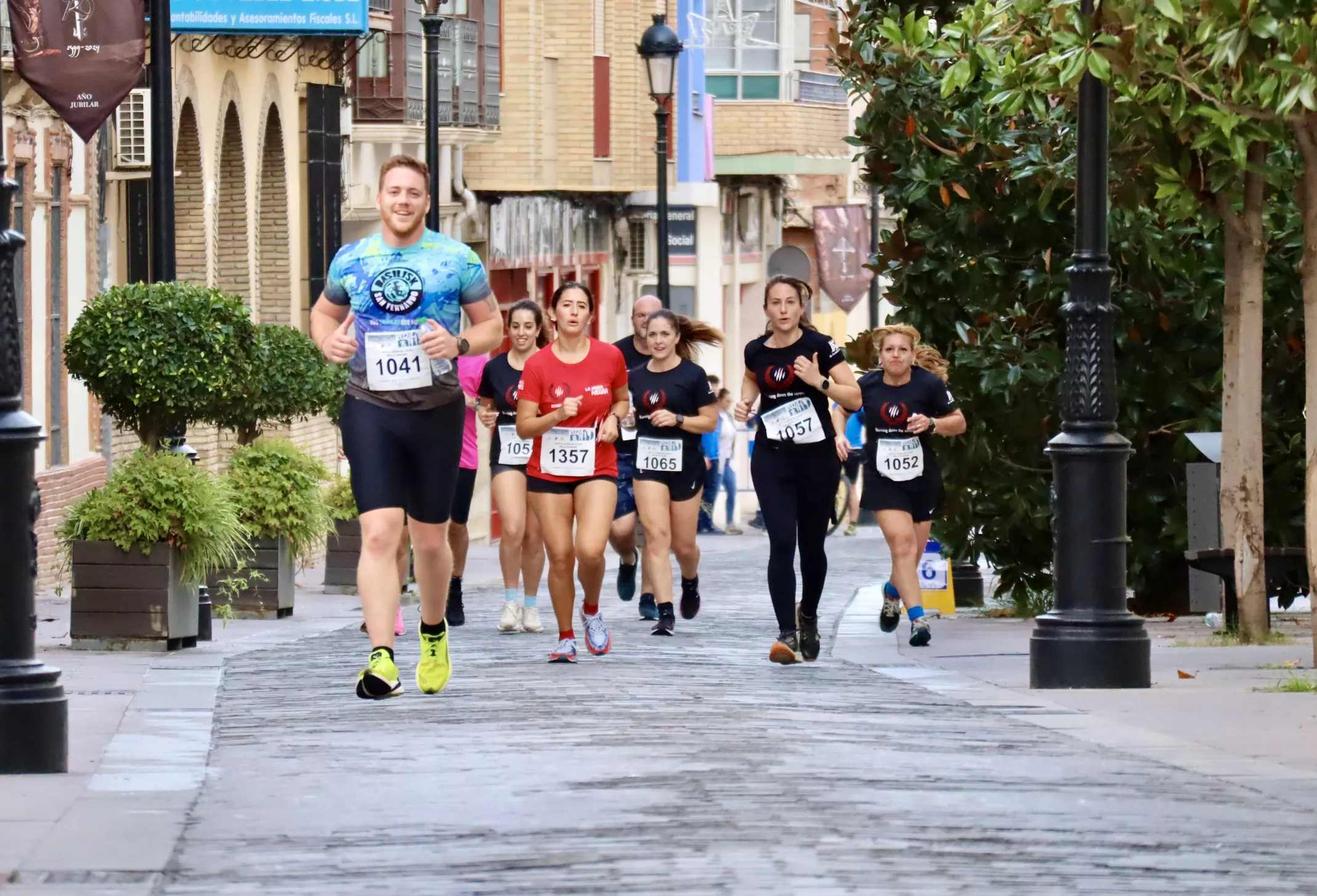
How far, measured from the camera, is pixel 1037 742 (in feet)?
33.6

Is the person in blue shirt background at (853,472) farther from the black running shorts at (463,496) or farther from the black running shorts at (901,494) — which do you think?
the black running shorts at (901,494)

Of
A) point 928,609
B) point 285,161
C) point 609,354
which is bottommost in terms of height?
point 928,609

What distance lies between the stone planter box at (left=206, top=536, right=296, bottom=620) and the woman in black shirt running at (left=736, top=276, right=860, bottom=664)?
4.76 meters

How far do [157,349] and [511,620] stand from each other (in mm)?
2397

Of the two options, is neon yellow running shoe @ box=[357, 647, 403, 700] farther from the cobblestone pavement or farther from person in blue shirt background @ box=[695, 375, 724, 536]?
person in blue shirt background @ box=[695, 375, 724, 536]

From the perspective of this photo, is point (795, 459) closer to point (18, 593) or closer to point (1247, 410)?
point (1247, 410)

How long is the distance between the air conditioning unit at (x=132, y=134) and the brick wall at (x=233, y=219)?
13.3 feet

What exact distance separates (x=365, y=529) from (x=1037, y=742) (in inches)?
103

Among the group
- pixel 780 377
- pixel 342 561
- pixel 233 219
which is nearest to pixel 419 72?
pixel 233 219

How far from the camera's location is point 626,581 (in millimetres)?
19391

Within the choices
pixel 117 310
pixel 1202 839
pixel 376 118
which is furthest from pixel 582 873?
pixel 376 118

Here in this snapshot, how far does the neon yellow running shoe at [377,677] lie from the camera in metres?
11.2

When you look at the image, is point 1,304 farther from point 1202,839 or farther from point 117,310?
point 117,310

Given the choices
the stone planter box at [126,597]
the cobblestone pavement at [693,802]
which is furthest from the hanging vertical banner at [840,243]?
the cobblestone pavement at [693,802]
